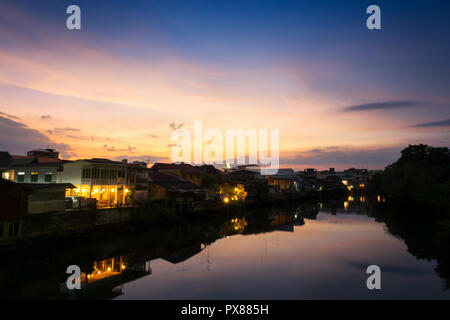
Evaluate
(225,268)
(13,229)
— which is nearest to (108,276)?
(225,268)

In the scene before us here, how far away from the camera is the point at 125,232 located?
28328 mm

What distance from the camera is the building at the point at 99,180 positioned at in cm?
3042

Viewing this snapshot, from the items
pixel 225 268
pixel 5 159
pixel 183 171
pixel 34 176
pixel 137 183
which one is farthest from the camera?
A: pixel 183 171

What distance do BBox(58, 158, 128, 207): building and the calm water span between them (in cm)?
698

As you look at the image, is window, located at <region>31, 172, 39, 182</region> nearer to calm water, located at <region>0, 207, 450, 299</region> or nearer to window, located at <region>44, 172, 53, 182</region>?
window, located at <region>44, 172, 53, 182</region>

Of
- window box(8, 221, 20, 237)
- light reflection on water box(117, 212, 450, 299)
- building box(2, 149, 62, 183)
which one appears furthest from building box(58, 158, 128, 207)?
light reflection on water box(117, 212, 450, 299)

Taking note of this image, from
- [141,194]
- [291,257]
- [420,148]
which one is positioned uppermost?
[420,148]

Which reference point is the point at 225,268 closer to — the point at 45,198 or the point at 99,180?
the point at 45,198

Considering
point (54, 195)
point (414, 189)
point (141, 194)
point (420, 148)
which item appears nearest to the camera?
point (54, 195)

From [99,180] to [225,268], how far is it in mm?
19436

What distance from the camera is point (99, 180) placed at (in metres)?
32.0

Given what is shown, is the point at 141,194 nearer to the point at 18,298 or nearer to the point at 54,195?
the point at 54,195

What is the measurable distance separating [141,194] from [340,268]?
25.7 m
